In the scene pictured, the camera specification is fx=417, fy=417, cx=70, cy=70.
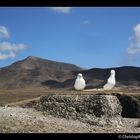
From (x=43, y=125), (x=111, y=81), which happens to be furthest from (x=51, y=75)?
(x=43, y=125)

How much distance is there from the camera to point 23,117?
37.1ft

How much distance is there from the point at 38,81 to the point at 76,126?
46600 millimetres

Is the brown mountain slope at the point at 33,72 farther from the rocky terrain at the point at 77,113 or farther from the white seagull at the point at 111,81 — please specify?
the rocky terrain at the point at 77,113

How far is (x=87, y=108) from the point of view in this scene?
12.3 meters

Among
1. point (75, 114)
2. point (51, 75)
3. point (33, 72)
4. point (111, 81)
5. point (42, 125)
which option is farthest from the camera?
point (51, 75)

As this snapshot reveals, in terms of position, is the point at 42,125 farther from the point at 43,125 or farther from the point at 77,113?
the point at 77,113

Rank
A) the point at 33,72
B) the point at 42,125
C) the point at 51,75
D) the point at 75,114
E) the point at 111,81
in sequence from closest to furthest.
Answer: the point at 42,125 → the point at 75,114 → the point at 111,81 → the point at 33,72 → the point at 51,75

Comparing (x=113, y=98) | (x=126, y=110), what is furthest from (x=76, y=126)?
(x=126, y=110)

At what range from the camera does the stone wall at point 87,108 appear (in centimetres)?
1212

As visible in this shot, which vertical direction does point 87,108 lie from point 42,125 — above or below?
above

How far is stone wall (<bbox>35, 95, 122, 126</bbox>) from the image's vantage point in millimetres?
12125

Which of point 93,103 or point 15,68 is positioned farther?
point 15,68

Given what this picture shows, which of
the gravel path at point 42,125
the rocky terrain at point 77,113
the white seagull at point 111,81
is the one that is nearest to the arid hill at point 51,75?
the white seagull at point 111,81

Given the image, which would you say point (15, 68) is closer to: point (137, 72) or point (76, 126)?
point (137, 72)
